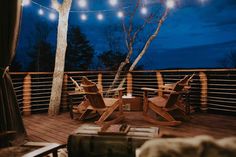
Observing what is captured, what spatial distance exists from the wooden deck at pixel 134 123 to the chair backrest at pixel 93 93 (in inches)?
22.7

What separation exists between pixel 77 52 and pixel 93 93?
1457 centimetres

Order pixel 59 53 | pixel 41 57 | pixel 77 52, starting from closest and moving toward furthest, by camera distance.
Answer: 1. pixel 59 53
2. pixel 41 57
3. pixel 77 52

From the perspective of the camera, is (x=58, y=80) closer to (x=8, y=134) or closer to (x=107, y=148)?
(x=8, y=134)

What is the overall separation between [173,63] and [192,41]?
16.7 feet

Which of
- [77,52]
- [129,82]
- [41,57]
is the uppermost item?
[77,52]

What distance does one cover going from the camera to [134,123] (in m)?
5.08

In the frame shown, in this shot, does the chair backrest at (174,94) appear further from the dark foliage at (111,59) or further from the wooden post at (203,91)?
the dark foliage at (111,59)

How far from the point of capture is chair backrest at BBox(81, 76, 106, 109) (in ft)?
15.4

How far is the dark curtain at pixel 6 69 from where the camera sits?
3296mm

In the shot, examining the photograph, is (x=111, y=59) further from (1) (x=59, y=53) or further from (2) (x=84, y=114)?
(2) (x=84, y=114)

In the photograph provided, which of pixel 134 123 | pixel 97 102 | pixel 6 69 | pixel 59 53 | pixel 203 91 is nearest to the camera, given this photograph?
pixel 6 69

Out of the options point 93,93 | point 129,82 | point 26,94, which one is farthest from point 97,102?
point 129,82

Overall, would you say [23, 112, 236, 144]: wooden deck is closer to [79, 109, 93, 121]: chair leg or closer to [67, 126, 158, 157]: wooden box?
[79, 109, 93, 121]: chair leg

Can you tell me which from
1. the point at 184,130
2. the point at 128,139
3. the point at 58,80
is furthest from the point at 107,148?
the point at 58,80
